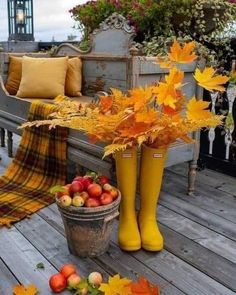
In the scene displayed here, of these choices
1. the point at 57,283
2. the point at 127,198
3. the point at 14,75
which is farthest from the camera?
the point at 14,75

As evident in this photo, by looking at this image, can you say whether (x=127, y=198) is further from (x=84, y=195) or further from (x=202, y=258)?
(x=202, y=258)

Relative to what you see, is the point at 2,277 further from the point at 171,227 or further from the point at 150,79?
the point at 150,79

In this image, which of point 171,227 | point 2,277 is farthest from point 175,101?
point 2,277

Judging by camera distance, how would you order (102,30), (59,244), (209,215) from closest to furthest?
1. (59,244)
2. (209,215)
3. (102,30)

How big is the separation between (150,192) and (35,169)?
3.80ft

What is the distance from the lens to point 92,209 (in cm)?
167

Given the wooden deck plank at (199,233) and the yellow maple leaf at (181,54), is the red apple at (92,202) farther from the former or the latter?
the yellow maple leaf at (181,54)

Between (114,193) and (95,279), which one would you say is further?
(114,193)

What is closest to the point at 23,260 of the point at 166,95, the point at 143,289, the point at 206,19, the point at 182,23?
the point at 143,289

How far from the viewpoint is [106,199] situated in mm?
1714

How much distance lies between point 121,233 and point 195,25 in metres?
1.71

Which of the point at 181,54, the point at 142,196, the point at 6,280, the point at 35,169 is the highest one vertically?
the point at 181,54

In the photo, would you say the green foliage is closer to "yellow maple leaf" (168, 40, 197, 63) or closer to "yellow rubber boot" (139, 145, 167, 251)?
"yellow maple leaf" (168, 40, 197, 63)

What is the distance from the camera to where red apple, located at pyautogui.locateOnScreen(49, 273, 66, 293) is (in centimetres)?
151
